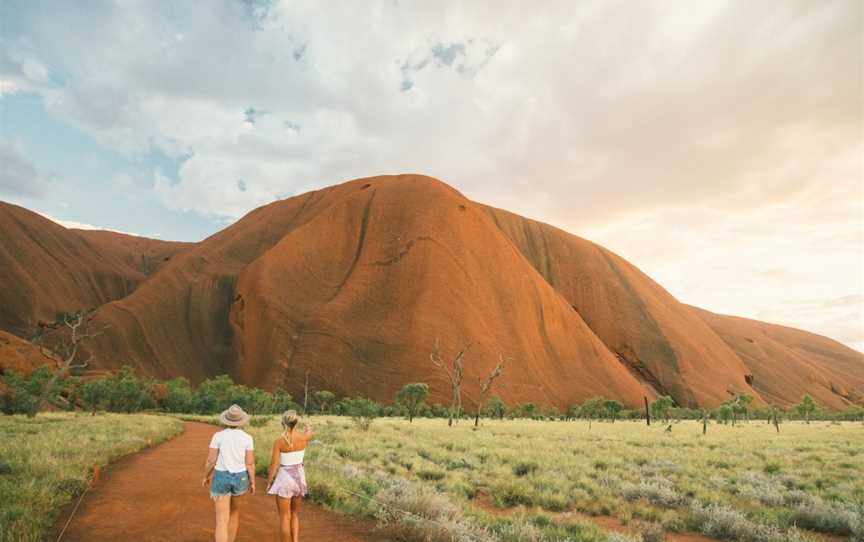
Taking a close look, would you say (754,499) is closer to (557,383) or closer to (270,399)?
(270,399)

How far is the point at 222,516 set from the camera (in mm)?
6176

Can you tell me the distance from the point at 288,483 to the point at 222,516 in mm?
808

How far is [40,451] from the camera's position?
12180mm

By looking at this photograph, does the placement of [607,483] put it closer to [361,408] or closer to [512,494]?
[512,494]

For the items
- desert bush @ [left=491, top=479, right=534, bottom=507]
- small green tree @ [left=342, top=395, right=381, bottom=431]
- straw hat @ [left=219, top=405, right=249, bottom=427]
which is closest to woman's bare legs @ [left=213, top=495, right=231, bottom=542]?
straw hat @ [left=219, top=405, right=249, bottom=427]

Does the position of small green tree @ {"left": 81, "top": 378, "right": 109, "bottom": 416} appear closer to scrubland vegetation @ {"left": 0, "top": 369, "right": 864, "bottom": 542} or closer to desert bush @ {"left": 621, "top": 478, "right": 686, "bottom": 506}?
scrubland vegetation @ {"left": 0, "top": 369, "right": 864, "bottom": 542}

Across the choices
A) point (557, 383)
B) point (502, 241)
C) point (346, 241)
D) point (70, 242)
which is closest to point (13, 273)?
point (70, 242)

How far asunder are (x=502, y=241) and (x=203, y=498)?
76.8 m

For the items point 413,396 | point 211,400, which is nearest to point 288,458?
point 413,396

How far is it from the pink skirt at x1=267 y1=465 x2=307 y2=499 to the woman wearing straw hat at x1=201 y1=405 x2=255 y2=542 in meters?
0.29

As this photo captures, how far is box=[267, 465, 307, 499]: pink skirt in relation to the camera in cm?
650

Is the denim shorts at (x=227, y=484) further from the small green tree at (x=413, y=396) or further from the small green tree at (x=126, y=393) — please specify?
the small green tree at (x=413, y=396)

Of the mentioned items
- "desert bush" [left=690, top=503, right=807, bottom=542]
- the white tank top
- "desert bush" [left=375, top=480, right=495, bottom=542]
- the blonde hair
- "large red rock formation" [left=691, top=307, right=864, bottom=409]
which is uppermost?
"large red rock formation" [left=691, top=307, right=864, bottom=409]

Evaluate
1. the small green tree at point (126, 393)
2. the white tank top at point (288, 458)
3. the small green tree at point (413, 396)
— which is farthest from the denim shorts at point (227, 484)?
the small green tree at point (413, 396)
